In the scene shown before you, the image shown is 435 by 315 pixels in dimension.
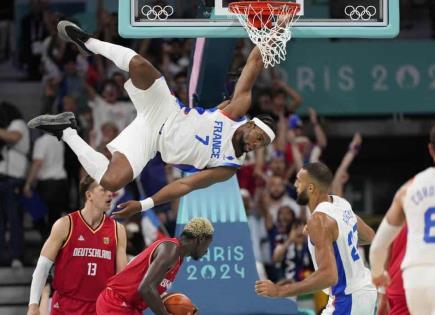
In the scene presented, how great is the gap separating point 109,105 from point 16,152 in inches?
53.1

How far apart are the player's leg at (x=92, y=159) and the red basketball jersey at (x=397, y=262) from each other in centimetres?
243

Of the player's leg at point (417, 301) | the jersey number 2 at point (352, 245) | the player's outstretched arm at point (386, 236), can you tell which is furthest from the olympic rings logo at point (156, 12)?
the player's leg at point (417, 301)

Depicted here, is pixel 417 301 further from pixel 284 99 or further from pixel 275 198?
pixel 284 99

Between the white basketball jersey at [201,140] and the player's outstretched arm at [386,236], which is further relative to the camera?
the white basketball jersey at [201,140]

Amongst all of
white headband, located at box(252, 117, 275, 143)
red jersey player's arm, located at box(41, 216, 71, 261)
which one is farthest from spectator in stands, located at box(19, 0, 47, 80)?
white headband, located at box(252, 117, 275, 143)

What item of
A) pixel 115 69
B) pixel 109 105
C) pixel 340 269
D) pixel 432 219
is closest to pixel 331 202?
pixel 340 269

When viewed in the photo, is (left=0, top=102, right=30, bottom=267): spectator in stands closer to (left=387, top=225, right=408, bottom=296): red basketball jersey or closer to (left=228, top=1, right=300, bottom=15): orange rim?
(left=228, top=1, right=300, bottom=15): orange rim

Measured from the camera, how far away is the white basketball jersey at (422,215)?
26.5 ft

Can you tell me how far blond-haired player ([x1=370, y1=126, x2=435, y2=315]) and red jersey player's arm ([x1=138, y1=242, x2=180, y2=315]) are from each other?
1.87 m

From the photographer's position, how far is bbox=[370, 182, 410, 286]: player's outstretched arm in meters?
8.14

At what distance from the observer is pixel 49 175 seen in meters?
14.8

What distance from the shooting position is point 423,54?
695 inches

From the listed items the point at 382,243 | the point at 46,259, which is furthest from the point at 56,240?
the point at 382,243

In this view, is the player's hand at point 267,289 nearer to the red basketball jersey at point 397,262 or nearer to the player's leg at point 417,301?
the red basketball jersey at point 397,262
